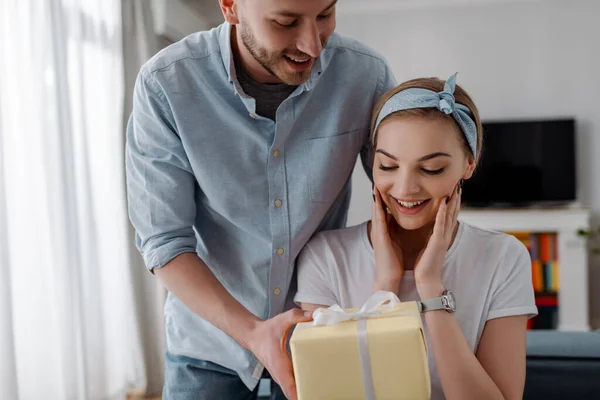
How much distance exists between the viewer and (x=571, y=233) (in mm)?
5105

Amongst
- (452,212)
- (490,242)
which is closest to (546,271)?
(490,242)

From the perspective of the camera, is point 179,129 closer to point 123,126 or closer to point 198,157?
point 198,157

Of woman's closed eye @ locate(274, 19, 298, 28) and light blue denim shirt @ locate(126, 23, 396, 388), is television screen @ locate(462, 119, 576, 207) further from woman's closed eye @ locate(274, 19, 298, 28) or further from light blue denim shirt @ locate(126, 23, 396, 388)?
woman's closed eye @ locate(274, 19, 298, 28)

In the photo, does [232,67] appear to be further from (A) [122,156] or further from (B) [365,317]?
(A) [122,156]

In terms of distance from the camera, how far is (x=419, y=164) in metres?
1.31

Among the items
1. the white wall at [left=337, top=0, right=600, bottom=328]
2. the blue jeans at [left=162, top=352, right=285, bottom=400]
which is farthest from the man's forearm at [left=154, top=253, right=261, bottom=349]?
the white wall at [left=337, top=0, right=600, bottom=328]

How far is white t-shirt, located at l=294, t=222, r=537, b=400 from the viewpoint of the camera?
1304 millimetres

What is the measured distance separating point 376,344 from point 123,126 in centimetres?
319

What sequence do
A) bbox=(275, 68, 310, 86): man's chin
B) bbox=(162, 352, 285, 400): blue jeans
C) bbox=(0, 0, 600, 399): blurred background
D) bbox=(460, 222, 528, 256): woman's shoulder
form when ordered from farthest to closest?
bbox=(0, 0, 600, 399): blurred background < bbox=(162, 352, 285, 400): blue jeans < bbox=(460, 222, 528, 256): woman's shoulder < bbox=(275, 68, 310, 86): man's chin

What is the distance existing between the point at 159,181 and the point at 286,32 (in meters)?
0.46

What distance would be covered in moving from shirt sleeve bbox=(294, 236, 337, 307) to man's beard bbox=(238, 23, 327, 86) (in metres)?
0.41

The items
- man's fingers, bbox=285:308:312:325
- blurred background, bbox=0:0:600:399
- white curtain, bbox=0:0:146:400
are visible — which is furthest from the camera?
blurred background, bbox=0:0:600:399

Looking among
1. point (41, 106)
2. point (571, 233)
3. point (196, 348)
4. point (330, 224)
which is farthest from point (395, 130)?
point (571, 233)

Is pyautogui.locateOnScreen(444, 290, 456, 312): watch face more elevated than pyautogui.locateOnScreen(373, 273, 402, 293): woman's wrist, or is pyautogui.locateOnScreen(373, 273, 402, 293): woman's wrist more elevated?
pyautogui.locateOnScreen(373, 273, 402, 293): woman's wrist
